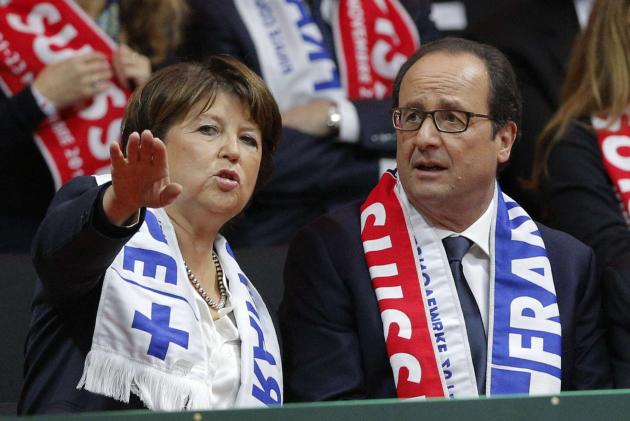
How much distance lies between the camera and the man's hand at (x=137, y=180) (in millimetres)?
1774

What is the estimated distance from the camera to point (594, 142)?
2.92 meters

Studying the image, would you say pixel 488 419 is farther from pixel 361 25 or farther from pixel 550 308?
pixel 361 25

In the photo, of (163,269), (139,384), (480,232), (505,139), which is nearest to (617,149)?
(505,139)

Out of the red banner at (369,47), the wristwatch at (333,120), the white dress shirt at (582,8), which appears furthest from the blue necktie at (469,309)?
the white dress shirt at (582,8)

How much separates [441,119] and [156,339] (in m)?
0.74

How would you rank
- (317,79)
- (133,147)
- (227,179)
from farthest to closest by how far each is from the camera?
(317,79) → (227,179) → (133,147)

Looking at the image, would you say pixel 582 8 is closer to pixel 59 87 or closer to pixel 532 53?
pixel 532 53

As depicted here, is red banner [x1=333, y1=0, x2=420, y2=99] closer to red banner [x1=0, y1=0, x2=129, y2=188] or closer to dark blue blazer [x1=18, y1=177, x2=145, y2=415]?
red banner [x1=0, y1=0, x2=129, y2=188]

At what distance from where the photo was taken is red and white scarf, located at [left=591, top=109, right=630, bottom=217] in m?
2.85

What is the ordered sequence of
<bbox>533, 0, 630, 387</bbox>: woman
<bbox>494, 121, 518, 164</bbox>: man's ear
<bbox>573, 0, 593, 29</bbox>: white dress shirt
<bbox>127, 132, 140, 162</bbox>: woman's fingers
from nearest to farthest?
<bbox>127, 132, 140, 162</bbox>: woman's fingers < <bbox>494, 121, 518, 164</bbox>: man's ear < <bbox>533, 0, 630, 387</bbox>: woman < <bbox>573, 0, 593, 29</bbox>: white dress shirt

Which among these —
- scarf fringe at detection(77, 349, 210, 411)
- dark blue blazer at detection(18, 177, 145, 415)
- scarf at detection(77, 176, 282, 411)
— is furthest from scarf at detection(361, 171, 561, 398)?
dark blue blazer at detection(18, 177, 145, 415)

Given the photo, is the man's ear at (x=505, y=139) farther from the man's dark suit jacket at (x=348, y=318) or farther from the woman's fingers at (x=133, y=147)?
the woman's fingers at (x=133, y=147)

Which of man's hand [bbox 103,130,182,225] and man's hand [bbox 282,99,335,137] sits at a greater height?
man's hand [bbox 282,99,335,137]

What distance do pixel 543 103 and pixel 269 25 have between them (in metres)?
0.74
